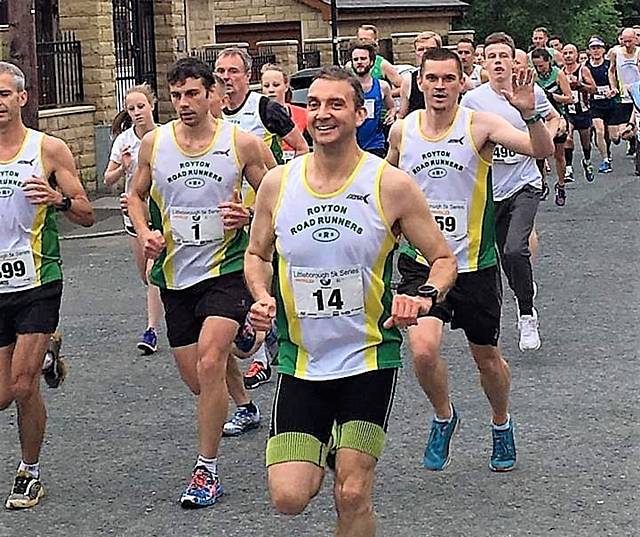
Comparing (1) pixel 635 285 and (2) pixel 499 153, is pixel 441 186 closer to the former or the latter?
(2) pixel 499 153

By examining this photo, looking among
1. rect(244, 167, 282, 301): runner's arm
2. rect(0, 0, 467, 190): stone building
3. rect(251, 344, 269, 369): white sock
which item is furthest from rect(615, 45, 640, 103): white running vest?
rect(244, 167, 282, 301): runner's arm

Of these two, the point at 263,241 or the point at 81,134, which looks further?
the point at 81,134

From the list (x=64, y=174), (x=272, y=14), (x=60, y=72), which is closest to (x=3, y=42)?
(x=60, y=72)

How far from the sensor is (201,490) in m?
A: 6.63

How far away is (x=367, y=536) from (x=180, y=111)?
264cm

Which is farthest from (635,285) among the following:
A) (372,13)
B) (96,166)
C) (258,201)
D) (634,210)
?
(372,13)

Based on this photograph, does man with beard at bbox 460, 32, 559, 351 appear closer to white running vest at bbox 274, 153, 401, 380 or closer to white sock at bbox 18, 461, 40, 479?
white sock at bbox 18, 461, 40, 479

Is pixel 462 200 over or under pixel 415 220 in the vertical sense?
under

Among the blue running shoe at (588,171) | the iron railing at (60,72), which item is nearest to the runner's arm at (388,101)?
the blue running shoe at (588,171)

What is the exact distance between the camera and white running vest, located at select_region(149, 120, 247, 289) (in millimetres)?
7012

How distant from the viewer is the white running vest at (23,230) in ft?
22.1

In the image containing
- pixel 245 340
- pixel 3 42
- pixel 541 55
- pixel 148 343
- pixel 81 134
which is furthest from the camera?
pixel 81 134

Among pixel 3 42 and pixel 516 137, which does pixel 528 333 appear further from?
pixel 3 42

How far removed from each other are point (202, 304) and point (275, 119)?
1.89 m
